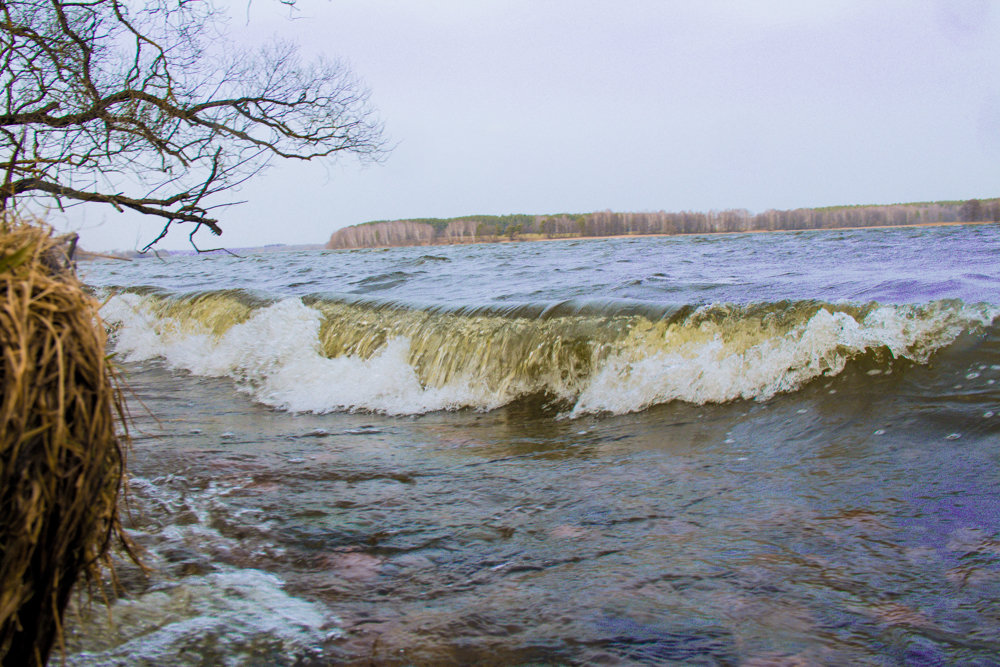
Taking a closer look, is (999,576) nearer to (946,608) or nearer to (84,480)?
(946,608)

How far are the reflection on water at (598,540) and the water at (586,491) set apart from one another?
0.01 metres

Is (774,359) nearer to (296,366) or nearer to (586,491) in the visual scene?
(586,491)

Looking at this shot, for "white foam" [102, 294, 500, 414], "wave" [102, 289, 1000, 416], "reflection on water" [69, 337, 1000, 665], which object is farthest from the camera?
"white foam" [102, 294, 500, 414]

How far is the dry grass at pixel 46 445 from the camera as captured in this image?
123cm

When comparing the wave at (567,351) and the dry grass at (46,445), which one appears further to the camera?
the wave at (567,351)

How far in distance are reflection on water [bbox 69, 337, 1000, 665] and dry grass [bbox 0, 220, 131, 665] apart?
1.05m

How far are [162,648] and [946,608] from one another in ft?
9.25

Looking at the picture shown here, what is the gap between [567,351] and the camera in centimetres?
695

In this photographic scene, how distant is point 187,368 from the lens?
9.64 meters

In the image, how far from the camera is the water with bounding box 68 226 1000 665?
243cm

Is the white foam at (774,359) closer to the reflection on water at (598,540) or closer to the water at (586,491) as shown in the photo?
the water at (586,491)

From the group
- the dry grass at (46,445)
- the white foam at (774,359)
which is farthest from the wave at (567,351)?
the dry grass at (46,445)

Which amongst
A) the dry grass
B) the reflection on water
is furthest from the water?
the dry grass

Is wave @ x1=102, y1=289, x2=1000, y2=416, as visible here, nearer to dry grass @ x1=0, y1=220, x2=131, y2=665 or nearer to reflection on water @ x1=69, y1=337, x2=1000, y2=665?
reflection on water @ x1=69, y1=337, x2=1000, y2=665
